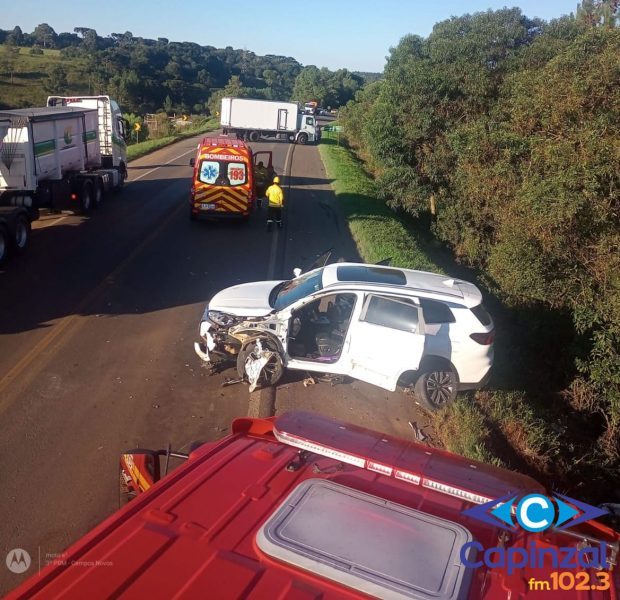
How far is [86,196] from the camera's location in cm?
1761

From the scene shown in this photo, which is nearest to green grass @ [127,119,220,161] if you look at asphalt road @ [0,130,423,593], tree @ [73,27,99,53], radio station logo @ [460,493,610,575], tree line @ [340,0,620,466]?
asphalt road @ [0,130,423,593]

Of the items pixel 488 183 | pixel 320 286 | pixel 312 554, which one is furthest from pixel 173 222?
pixel 312 554

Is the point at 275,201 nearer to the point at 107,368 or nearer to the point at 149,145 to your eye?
the point at 107,368

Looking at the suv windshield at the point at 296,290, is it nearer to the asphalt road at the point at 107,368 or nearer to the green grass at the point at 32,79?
the asphalt road at the point at 107,368

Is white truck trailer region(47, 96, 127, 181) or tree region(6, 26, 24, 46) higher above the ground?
tree region(6, 26, 24, 46)

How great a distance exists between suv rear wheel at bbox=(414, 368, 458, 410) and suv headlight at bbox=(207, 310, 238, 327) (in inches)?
105

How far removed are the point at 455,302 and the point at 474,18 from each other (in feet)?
70.6

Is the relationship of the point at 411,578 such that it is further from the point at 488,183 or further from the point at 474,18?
the point at 474,18

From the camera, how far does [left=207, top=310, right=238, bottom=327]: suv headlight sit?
26.3 ft

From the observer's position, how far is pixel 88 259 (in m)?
13.3

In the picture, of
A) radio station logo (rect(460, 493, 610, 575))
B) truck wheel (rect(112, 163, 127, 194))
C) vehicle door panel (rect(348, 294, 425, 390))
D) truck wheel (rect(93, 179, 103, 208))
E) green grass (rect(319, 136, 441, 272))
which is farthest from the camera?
truck wheel (rect(112, 163, 127, 194))

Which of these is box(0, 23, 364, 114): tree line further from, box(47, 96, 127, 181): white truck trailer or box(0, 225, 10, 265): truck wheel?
box(0, 225, 10, 265): truck wheel

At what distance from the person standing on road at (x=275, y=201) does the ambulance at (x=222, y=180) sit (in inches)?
29.3

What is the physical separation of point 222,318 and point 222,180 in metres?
9.41
